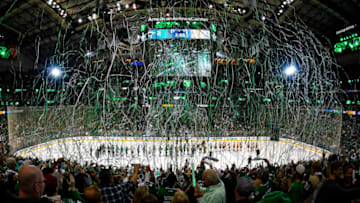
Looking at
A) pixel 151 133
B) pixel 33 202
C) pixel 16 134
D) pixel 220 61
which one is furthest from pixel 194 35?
pixel 33 202

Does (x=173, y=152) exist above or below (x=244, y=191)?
Answer: below

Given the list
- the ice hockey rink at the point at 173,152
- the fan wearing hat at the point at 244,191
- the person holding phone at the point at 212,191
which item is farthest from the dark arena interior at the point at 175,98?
the fan wearing hat at the point at 244,191

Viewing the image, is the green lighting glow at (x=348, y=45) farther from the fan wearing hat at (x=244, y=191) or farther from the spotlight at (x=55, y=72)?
the spotlight at (x=55, y=72)

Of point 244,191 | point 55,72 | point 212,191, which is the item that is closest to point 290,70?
point 212,191

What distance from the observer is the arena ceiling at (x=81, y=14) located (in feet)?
59.1

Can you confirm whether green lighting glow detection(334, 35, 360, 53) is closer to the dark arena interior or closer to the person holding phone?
the dark arena interior

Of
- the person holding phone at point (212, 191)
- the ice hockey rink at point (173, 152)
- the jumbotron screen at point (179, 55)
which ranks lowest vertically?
the ice hockey rink at point (173, 152)

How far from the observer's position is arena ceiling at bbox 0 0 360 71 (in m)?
18.0

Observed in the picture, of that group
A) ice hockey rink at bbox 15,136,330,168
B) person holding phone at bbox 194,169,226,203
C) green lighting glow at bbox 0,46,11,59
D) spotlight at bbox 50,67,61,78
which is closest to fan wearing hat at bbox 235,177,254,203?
person holding phone at bbox 194,169,226,203

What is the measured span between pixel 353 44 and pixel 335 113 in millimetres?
10148

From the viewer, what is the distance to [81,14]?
21078 mm

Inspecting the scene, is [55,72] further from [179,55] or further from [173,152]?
[173,152]

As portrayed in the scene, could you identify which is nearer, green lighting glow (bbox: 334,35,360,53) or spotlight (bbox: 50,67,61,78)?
green lighting glow (bbox: 334,35,360,53)

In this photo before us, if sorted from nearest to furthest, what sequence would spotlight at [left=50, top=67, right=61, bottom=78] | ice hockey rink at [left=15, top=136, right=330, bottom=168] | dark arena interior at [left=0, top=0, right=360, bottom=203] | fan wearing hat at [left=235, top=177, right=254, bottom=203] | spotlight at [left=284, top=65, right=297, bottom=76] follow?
1. fan wearing hat at [left=235, top=177, right=254, bottom=203]
2. ice hockey rink at [left=15, top=136, right=330, bottom=168]
3. dark arena interior at [left=0, top=0, right=360, bottom=203]
4. spotlight at [left=284, top=65, right=297, bottom=76]
5. spotlight at [left=50, top=67, right=61, bottom=78]
